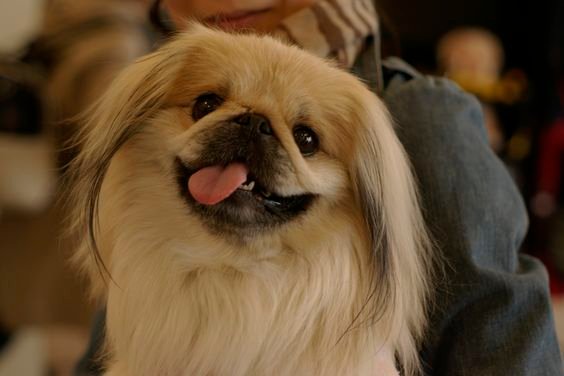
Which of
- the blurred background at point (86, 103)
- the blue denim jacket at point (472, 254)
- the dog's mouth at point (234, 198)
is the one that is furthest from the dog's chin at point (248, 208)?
the blurred background at point (86, 103)

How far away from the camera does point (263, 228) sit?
99 cm

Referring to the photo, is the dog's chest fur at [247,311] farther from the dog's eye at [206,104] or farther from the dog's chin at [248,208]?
the dog's eye at [206,104]

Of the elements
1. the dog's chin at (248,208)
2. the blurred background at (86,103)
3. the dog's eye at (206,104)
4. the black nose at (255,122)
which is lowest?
the blurred background at (86,103)

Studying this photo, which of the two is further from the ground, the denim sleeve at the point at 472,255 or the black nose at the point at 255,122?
the black nose at the point at 255,122

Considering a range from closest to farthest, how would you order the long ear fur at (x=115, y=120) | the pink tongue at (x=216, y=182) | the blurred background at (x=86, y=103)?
1. the pink tongue at (x=216, y=182)
2. the long ear fur at (x=115, y=120)
3. the blurred background at (x=86, y=103)

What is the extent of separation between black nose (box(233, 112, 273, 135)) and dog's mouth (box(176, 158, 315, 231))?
0.06 meters

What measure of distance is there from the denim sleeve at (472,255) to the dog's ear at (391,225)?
3cm

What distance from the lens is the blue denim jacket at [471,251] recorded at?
961 mm

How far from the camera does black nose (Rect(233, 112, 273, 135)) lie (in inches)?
37.0

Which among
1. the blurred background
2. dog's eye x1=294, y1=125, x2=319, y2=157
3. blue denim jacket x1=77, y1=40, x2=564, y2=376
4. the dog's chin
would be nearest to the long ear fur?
the dog's chin

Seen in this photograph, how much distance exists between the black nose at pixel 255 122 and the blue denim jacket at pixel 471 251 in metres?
0.26

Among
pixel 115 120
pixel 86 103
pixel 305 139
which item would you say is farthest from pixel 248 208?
pixel 86 103

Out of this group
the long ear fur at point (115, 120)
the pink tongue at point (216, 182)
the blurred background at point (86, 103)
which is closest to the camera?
the pink tongue at point (216, 182)

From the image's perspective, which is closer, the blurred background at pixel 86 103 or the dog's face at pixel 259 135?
the dog's face at pixel 259 135
